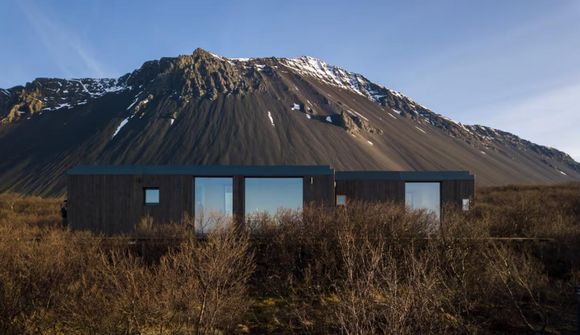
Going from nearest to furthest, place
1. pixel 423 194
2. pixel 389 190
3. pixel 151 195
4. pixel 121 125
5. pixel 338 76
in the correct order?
1. pixel 151 195
2. pixel 389 190
3. pixel 423 194
4. pixel 121 125
5. pixel 338 76

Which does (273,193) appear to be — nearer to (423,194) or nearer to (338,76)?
(423,194)

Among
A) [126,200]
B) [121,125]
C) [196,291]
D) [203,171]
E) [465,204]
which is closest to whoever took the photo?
[196,291]

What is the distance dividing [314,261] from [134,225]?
892 centimetres

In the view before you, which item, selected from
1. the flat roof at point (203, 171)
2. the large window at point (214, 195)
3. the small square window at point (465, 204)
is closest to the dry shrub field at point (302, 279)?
the small square window at point (465, 204)

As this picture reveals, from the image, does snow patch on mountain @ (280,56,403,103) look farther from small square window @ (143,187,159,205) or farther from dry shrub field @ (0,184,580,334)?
dry shrub field @ (0,184,580,334)

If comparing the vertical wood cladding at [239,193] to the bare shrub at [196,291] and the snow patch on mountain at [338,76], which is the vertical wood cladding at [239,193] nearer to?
the bare shrub at [196,291]

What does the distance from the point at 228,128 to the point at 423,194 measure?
190 feet

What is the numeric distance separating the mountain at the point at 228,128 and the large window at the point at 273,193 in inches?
1810

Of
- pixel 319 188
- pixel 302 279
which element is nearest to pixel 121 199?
pixel 319 188

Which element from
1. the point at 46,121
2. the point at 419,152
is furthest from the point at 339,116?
the point at 46,121

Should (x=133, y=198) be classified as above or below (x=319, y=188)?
below

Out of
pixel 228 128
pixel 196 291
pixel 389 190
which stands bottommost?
pixel 196 291

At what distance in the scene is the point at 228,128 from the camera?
244 ft

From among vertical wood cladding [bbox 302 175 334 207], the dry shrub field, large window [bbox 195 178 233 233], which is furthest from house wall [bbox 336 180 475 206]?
large window [bbox 195 178 233 233]
